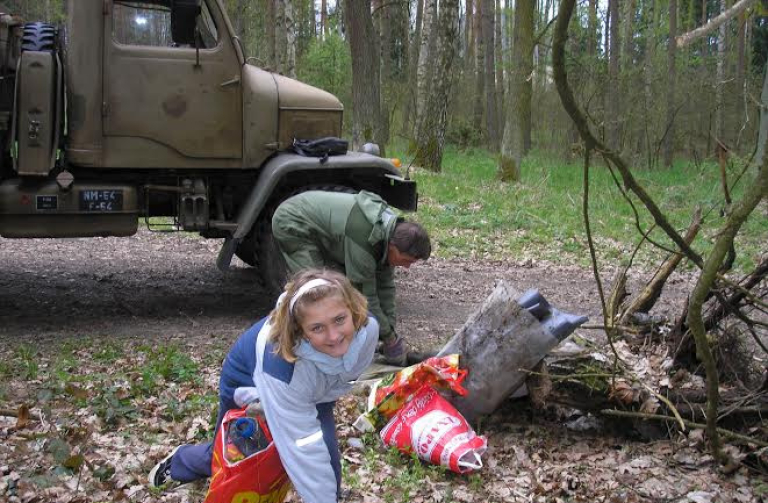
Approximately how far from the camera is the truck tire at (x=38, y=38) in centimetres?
550

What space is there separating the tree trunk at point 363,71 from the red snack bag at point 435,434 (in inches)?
378

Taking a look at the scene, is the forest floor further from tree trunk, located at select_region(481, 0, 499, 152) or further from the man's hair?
tree trunk, located at select_region(481, 0, 499, 152)

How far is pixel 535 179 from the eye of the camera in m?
14.8

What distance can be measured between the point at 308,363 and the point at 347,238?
2.19m

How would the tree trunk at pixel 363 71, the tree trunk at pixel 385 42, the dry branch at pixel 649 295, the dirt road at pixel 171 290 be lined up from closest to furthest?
the dry branch at pixel 649 295 < the dirt road at pixel 171 290 < the tree trunk at pixel 363 71 < the tree trunk at pixel 385 42

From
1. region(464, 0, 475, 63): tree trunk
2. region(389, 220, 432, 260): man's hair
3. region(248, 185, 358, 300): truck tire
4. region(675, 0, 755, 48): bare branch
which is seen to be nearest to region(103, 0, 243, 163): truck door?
region(248, 185, 358, 300): truck tire

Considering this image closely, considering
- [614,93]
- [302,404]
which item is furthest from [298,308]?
[614,93]

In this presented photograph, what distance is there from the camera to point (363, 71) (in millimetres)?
13359

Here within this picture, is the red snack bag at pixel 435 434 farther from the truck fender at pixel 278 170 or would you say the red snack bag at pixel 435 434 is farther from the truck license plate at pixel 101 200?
the truck license plate at pixel 101 200

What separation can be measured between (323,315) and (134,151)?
3.66 m

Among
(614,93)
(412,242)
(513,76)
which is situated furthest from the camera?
(614,93)

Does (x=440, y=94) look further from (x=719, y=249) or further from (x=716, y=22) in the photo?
(x=716, y=22)

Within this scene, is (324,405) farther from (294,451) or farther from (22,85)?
(22,85)

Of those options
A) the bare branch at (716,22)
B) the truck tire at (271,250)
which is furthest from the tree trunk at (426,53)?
the bare branch at (716,22)
